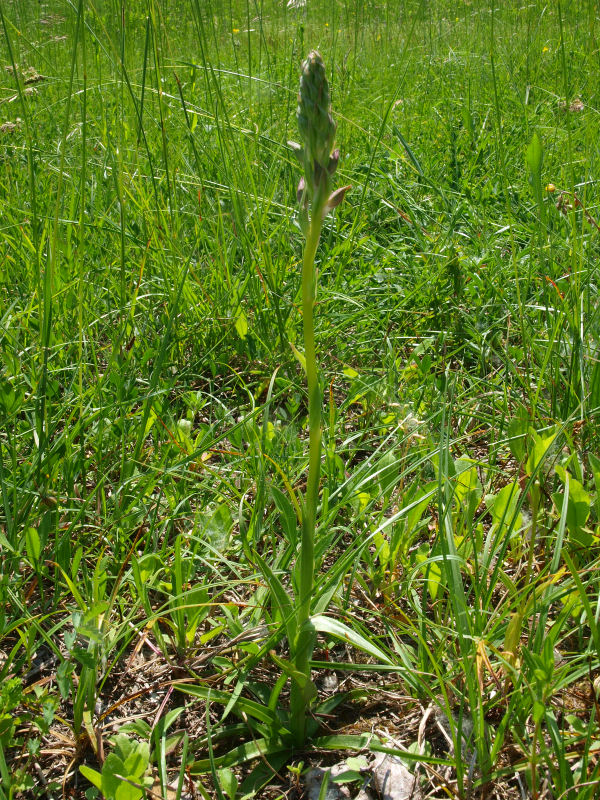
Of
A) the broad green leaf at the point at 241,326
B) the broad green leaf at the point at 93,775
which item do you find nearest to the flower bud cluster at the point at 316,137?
the broad green leaf at the point at 93,775

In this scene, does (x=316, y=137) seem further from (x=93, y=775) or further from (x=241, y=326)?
(x=241, y=326)

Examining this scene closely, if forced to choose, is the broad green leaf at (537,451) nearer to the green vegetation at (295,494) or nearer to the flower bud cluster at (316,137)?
the green vegetation at (295,494)

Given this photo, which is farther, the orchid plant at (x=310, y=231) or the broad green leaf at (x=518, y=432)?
the broad green leaf at (x=518, y=432)

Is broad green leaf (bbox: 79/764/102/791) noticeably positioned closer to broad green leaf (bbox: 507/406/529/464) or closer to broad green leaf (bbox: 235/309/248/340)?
broad green leaf (bbox: 507/406/529/464)

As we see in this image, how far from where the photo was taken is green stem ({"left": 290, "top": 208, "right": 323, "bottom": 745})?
864 millimetres

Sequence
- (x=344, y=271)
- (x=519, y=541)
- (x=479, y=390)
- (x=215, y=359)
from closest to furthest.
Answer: (x=519, y=541)
(x=479, y=390)
(x=215, y=359)
(x=344, y=271)

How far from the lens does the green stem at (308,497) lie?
0.86 m

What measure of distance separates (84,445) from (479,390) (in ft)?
3.43

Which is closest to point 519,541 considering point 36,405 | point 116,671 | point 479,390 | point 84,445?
point 479,390

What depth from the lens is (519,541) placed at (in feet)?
4.27

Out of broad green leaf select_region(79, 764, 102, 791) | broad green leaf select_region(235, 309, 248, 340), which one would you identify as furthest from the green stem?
broad green leaf select_region(235, 309, 248, 340)

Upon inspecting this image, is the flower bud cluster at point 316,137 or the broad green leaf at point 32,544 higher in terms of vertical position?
the flower bud cluster at point 316,137

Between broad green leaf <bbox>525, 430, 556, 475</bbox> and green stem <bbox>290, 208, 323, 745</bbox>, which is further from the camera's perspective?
broad green leaf <bbox>525, 430, 556, 475</bbox>

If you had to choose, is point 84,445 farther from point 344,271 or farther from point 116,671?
point 344,271
